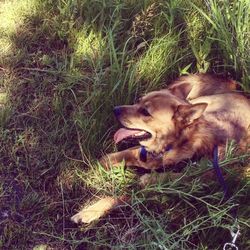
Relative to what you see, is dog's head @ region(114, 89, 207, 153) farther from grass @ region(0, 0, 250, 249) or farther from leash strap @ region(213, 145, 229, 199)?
leash strap @ region(213, 145, 229, 199)

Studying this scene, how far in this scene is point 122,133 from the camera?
3.24 meters

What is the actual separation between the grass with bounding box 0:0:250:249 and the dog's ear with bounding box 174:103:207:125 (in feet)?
1.02

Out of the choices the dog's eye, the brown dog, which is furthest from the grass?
the dog's eye

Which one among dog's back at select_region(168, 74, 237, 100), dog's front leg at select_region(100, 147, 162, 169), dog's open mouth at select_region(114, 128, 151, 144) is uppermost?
dog's back at select_region(168, 74, 237, 100)

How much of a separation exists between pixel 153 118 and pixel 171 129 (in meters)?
0.14

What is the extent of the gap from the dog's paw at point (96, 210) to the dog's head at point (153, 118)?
0.44 metres

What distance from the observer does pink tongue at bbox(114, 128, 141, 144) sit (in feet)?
10.6

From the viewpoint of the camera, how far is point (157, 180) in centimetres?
A: 299

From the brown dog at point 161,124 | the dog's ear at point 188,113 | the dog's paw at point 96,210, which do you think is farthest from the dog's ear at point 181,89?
the dog's paw at point 96,210

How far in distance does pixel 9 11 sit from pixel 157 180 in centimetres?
200

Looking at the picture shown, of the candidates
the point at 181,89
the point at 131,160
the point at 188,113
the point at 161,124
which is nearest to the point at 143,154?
the point at 131,160

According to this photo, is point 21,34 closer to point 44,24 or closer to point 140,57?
point 44,24

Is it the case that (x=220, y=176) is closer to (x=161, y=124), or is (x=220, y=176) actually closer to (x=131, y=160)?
(x=161, y=124)

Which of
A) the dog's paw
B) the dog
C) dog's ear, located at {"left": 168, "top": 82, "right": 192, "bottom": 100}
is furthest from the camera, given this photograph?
dog's ear, located at {"left": 168, "top": 82, "right": 192, "bottom": 100}
